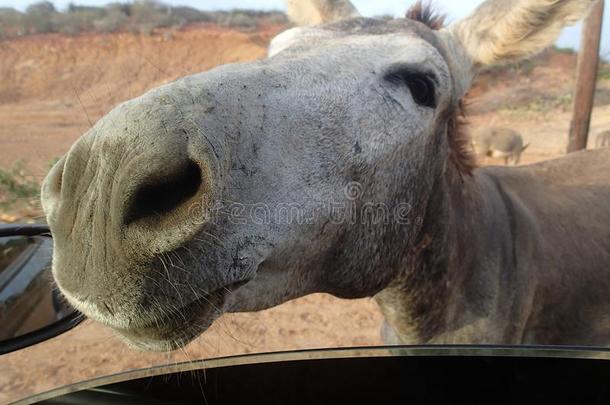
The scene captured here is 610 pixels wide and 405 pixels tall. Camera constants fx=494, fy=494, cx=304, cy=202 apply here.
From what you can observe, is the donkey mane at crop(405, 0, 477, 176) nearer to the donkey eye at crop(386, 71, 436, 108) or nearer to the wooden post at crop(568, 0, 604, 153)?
the donkey eye at crop(386, 71, 436, 108)

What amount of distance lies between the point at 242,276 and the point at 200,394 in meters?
0.35

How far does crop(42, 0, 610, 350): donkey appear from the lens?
116 cm

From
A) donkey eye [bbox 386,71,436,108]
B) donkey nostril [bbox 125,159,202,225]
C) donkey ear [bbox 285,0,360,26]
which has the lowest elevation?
donkey nostril [bbox 125,159,202,225]

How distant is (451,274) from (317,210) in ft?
3.78

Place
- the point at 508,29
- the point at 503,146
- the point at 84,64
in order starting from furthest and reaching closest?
the point at 84,64
the point at 503,146
the point at 508,29

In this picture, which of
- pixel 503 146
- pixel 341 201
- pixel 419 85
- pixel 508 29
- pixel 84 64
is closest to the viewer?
pixel 341 201

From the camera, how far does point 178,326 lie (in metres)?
1.28

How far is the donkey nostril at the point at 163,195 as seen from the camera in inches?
43.5

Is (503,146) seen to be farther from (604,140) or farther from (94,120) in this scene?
(94,120)

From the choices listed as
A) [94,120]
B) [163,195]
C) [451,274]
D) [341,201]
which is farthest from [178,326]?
[94,120]

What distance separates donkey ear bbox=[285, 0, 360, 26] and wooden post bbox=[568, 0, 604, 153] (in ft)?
15.8

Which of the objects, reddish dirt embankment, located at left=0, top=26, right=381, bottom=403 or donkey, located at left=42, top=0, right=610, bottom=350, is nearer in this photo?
donkey, located at left=42, top=0, right=610, bottom=350

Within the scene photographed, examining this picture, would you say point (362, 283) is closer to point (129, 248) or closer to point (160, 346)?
point (160, 346)

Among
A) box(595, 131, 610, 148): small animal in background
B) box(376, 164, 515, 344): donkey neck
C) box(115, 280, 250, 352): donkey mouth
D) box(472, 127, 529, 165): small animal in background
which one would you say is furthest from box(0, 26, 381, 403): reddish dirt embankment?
box(595, 131, 610, 148): small animal in background
